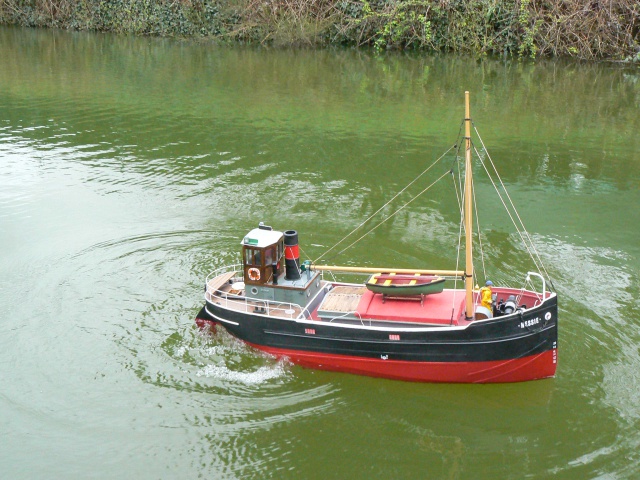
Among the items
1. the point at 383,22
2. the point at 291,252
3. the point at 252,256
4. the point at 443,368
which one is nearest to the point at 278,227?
the point at 291,252

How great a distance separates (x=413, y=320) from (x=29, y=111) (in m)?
27.6

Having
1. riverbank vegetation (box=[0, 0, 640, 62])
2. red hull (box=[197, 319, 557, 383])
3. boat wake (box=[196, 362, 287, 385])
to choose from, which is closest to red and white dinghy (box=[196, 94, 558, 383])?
red hull (box=[197, 319, 557, 383])

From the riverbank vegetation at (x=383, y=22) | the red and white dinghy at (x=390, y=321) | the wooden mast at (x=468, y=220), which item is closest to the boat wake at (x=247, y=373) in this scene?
the red and white dinghy at (x=390, y=321)

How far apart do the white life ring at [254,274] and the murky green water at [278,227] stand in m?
1.67

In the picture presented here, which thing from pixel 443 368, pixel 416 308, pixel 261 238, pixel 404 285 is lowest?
pixel 443 368

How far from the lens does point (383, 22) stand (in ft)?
172

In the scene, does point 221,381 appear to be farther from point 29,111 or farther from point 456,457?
point 29,111

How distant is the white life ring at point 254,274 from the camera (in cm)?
1617

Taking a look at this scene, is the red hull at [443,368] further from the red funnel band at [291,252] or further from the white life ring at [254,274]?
the red funnel band at [291,252]

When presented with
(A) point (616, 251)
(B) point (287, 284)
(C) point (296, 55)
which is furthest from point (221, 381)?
(C) point (296, 55)

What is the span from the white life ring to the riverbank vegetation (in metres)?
37.6

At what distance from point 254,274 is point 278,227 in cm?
670

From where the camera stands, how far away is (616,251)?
2108 cm

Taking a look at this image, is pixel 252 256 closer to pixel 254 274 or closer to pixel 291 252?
pixel 254 274
